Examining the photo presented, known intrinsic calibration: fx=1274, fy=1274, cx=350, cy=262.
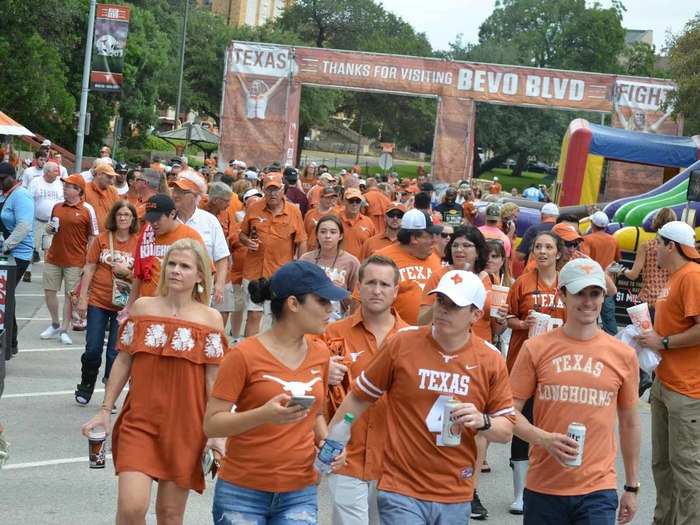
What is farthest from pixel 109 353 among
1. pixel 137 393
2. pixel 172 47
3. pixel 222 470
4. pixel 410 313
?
pixel 172 47

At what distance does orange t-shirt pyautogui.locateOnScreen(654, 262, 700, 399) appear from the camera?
25.1 ft

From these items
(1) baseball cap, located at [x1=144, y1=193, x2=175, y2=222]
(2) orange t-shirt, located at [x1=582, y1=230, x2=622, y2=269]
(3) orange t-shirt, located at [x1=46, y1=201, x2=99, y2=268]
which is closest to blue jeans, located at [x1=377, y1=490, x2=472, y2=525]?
(1) baseball cap, located at [x1=144, y1=193, x2=175, y2=222]

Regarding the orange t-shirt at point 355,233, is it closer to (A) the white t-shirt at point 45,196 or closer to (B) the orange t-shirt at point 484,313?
(B) the orange t-shirt at point 484,313

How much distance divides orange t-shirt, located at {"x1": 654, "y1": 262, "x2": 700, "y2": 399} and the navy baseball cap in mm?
3077

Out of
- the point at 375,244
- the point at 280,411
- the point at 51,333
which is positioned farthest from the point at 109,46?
the point at 280,411

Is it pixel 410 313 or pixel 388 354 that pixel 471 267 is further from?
pixel 388 354

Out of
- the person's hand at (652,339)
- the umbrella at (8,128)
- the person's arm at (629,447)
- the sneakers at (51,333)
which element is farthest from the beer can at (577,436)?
the umbrella at (8,128)

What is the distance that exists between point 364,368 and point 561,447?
116 centimetres

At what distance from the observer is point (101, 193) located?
15.7 m

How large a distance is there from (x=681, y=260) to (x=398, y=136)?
83.8 metres

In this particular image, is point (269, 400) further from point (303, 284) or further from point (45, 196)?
point (45, 196)

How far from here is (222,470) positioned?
542cm

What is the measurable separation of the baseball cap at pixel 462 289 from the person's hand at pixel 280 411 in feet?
2.72

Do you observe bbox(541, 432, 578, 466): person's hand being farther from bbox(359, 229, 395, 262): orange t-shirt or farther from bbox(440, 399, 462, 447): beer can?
bbox(359, 229, 395, 262): orange t-shirt
